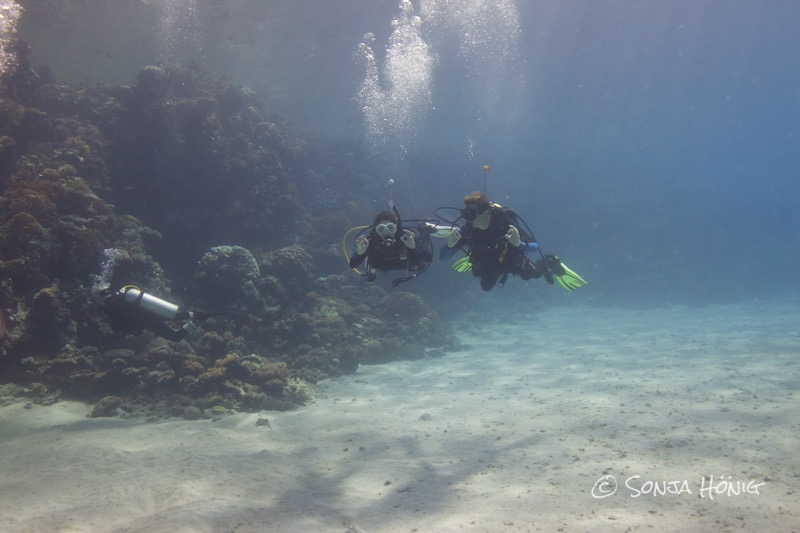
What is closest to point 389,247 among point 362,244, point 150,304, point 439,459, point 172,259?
point 362,244

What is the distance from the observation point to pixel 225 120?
19.0 meters

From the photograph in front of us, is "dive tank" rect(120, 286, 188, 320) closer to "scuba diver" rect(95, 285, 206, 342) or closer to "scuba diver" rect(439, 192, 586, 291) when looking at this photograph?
"scuba diver" rect(95, 285, 206, 342)

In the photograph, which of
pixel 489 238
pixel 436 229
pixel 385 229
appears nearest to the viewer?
pixel 385 229

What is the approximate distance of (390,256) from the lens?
595cm

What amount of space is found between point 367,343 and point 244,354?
3851 millimetres

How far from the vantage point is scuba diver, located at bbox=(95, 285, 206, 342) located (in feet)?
21.3

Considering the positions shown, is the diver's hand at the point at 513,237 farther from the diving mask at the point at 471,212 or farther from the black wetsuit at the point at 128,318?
the black wetsuit at the point at 128,318

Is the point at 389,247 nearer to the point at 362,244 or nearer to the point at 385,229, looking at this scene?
the point at 385,229

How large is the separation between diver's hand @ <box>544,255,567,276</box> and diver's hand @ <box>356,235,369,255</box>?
12.3 feet

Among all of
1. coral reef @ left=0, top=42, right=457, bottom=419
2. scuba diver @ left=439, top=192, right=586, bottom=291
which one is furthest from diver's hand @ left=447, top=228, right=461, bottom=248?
coral reef @ left=0, top=42, right=457, bottom=419

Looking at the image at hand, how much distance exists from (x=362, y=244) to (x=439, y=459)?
Result: 3.23 meters

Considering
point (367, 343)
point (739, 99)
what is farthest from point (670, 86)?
point (367, 343)

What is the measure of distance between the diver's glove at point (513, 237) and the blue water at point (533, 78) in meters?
15.7

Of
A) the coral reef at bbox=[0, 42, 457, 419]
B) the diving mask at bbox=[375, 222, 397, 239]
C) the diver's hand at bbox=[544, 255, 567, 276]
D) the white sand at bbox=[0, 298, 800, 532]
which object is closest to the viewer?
the white sand at bbox=[0, 298, 800, 532]
